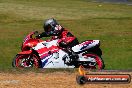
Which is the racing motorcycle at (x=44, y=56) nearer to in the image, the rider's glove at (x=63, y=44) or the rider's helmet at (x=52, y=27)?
the rider's glove at (x=63, y=44)

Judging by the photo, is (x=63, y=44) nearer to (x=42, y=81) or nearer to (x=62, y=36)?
(x=62, y=36)

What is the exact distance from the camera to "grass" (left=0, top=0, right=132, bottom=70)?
20125 mm

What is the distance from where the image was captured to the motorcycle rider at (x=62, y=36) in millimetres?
13267

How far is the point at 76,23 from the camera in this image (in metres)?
31.9

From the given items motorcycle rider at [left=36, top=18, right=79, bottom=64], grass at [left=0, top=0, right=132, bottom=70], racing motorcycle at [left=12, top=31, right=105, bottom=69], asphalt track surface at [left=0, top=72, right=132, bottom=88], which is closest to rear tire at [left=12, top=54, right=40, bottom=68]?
racing motorcycle at [left=12, top=31, right=105, bottom=69]

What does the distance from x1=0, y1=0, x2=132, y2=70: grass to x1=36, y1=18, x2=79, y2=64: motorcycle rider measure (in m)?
1.99

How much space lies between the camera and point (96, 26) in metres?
30.7

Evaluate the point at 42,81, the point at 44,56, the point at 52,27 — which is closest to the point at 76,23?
the point at 52,27

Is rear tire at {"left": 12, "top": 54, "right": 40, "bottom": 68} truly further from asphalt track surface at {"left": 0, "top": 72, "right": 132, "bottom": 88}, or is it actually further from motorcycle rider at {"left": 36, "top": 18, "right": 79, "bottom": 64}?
A: asphalt track surface at {"left": 0, "top": 72, "right": 132, "bottom": 88}

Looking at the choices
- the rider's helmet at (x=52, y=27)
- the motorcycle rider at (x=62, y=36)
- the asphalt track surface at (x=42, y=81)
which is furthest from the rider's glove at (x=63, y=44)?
the asphalt track surface at (x=42, y=81)

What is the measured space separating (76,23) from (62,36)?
723 inches

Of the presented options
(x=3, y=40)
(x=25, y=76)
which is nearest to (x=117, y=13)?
(x=3, y=40)

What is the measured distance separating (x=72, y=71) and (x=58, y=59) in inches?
91.0

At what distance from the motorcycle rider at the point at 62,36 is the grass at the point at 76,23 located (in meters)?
1.99
